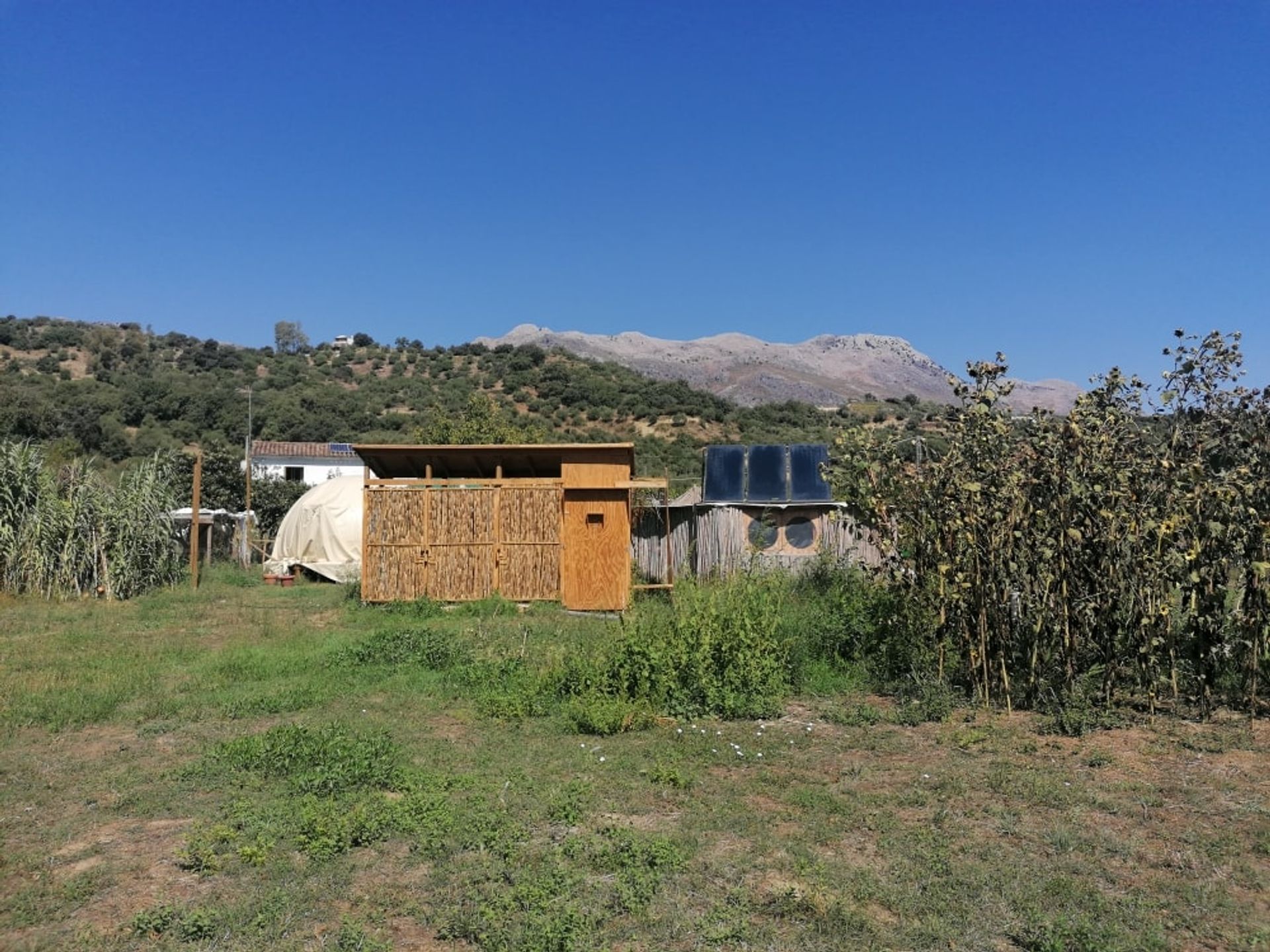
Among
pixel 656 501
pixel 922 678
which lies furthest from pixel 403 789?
pixel 656 501

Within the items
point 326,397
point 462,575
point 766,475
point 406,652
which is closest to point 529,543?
point 462,575

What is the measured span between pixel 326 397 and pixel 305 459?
8.84 m

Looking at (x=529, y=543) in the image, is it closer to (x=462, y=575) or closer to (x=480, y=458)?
(x=462, y=575)

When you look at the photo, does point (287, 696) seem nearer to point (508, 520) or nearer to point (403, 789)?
point (403, 789)

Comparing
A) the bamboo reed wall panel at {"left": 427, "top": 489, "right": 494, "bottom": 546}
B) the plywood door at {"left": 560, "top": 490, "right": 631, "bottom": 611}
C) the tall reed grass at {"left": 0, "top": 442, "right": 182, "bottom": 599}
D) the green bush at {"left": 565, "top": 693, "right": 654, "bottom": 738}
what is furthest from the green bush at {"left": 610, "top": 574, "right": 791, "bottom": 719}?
the tall reed grass at {"left": 0, "top": 442, "right": 182, "bottom": 599}

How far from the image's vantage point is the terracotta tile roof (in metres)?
40.0

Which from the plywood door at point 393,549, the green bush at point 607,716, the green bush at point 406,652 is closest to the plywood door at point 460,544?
the plywood door at point 393,549

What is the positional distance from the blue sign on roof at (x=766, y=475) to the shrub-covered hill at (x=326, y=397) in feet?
52.1

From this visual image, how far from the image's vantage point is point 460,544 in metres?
14.7

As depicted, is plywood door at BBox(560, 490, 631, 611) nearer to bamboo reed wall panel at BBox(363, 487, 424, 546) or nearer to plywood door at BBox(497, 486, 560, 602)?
plywood door at BBox(497, 486, 560, 602)

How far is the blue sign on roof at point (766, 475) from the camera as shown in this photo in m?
17.6

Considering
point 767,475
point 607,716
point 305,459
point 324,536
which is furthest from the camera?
point 305,459

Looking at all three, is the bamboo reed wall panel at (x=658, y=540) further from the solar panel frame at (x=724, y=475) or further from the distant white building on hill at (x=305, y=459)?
the distant white building on hill at (x=305, y=459)

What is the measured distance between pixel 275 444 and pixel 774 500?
29.9 metres
